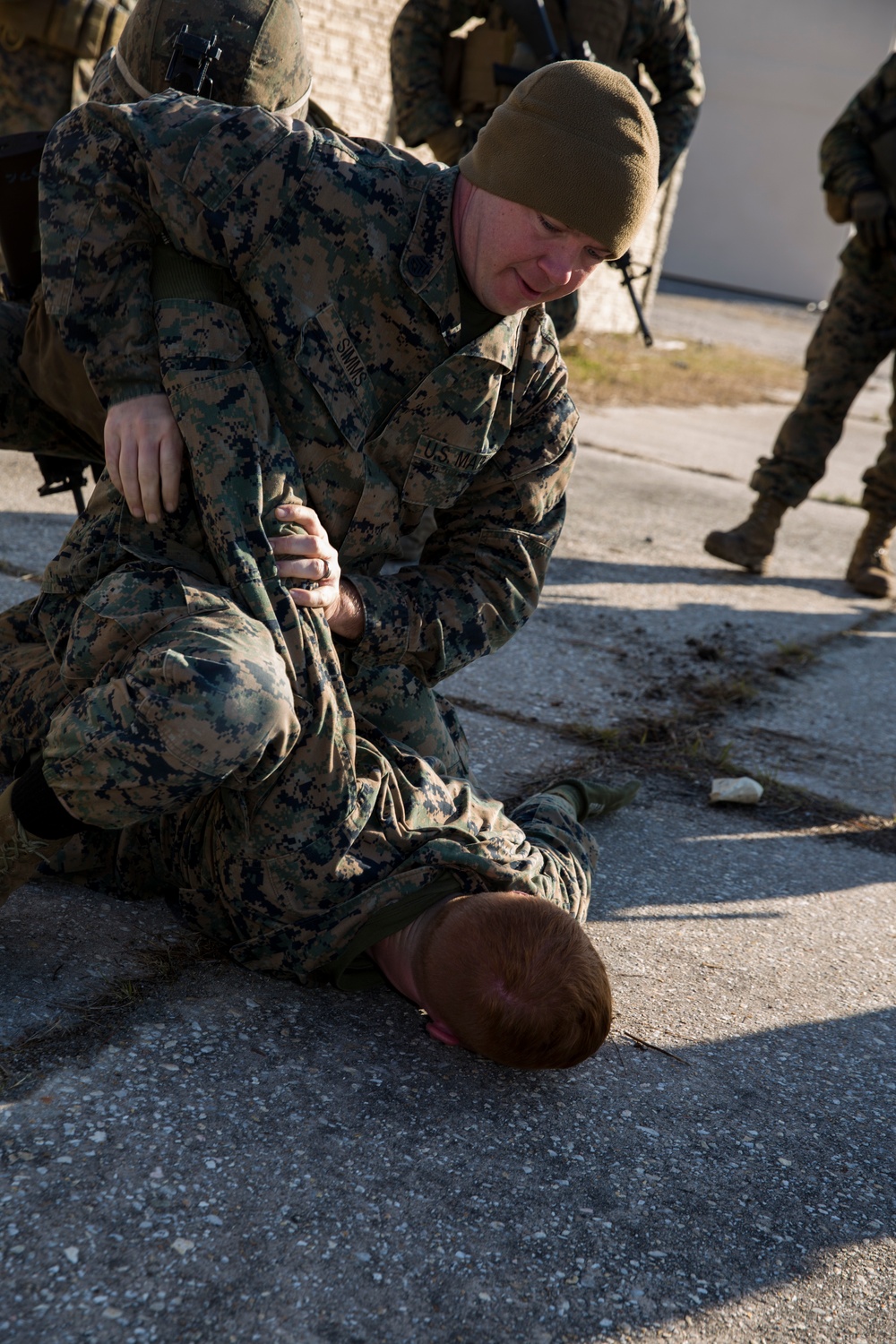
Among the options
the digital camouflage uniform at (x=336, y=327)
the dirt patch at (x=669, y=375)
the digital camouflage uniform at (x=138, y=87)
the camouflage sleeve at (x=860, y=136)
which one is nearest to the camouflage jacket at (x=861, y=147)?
the camouflage sleeve at (x=860, y=136)

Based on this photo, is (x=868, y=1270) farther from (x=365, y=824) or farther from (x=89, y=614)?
(x=89, y=614)

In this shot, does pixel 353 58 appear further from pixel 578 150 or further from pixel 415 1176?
pixel 415 1176

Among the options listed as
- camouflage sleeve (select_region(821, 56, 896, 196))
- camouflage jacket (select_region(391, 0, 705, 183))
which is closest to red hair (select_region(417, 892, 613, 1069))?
camouflage jacket (select_region(391, 0, 705, 183))

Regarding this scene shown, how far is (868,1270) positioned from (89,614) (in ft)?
4.90

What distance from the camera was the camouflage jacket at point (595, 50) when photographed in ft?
15.9

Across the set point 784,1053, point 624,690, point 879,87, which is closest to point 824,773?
point 624,690

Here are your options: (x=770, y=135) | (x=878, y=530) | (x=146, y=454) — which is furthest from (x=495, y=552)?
(x=770, y=135)

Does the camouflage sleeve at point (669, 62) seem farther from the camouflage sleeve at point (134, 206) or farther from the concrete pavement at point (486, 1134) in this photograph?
the camouflage sleeve at point (134, 206)

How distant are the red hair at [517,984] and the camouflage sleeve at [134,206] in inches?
39.8

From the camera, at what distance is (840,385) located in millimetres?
5172

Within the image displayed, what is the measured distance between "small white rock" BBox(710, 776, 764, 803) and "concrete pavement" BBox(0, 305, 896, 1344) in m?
0.10

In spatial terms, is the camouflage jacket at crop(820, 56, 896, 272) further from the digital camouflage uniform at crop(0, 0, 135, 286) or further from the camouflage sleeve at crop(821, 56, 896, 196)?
the digital camouflage uniform at crop(0, 0, 135, 286)

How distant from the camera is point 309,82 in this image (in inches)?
110

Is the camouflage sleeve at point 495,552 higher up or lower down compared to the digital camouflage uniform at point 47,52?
lower down
